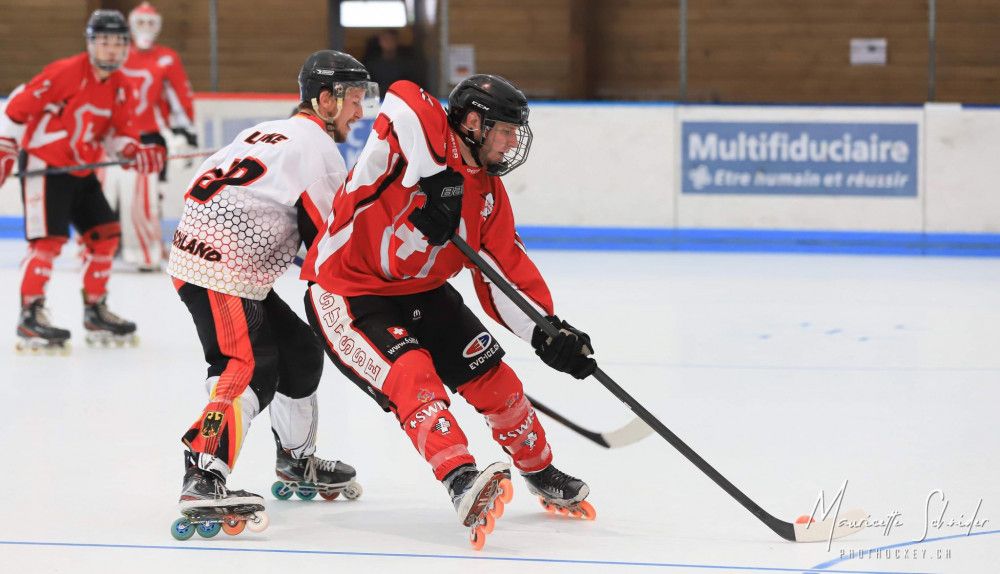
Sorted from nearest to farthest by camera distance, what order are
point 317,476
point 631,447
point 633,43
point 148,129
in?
point 317,476 < point 631,447 < point 148,129 < point 633,43

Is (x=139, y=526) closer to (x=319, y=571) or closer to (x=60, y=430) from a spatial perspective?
(x=319, y=571)

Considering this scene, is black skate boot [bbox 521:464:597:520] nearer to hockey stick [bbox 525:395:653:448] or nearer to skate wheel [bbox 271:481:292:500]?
hockey stick [bbox 525:395:653:448]

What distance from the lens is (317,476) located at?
373 centimetres

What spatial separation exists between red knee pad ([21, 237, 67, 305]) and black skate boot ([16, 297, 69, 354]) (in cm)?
10

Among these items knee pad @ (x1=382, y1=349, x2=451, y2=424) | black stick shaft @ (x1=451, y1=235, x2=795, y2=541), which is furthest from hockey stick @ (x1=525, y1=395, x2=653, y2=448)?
knee pad @ (x1=382, y1=349, x2=451, y2=424)

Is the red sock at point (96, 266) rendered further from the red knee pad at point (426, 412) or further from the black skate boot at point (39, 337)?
the red knee pad at point (426, 412)

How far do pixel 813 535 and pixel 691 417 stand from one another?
1432mm

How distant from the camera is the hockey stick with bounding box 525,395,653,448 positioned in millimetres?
3775

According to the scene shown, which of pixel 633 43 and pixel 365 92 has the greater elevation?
pixel 633 43

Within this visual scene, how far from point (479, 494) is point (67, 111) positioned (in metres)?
3.58

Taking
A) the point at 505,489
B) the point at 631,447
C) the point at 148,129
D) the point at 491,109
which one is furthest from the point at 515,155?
the point at 148,129

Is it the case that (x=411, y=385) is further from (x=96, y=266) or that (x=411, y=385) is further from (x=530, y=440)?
(x=96, y=266)

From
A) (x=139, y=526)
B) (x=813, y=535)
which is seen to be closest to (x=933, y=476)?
(x=813, y=535)

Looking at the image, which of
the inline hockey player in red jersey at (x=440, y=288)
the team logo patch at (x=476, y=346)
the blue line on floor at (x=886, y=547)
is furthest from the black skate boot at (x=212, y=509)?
the blue line on floor at (x=886, y=547)
